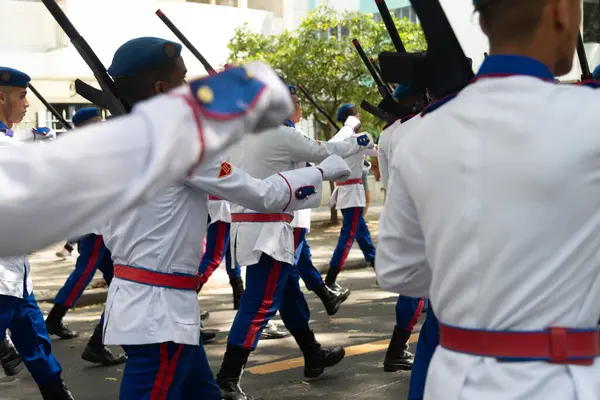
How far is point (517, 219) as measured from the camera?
1926 mm

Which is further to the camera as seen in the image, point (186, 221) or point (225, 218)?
point (225, 218)

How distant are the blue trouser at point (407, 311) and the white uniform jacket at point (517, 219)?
3485 mm

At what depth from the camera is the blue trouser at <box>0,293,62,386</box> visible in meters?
4.86

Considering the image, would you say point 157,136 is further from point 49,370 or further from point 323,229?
point 323,229

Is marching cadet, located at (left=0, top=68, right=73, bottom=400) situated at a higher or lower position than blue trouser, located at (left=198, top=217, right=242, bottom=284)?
higher

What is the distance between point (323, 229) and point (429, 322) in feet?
48.0

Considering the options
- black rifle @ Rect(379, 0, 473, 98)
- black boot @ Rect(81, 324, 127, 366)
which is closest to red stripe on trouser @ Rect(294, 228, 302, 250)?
black boot @ Rect(81, 324, 127, 366)

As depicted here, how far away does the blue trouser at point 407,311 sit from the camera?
5555 millimetres

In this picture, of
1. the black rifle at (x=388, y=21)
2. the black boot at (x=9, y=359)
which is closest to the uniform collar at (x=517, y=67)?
the black rifle at (x=388, y=21)

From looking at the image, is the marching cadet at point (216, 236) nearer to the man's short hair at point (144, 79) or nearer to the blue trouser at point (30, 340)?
the blue trouser at point (30, 340)

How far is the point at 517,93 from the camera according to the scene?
1.98m

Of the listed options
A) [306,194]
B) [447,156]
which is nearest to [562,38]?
[447,156]

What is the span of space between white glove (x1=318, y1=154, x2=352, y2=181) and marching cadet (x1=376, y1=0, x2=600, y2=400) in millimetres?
1643

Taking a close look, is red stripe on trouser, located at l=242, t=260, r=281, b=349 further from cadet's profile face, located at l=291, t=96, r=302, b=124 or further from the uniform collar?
the uniform collar
